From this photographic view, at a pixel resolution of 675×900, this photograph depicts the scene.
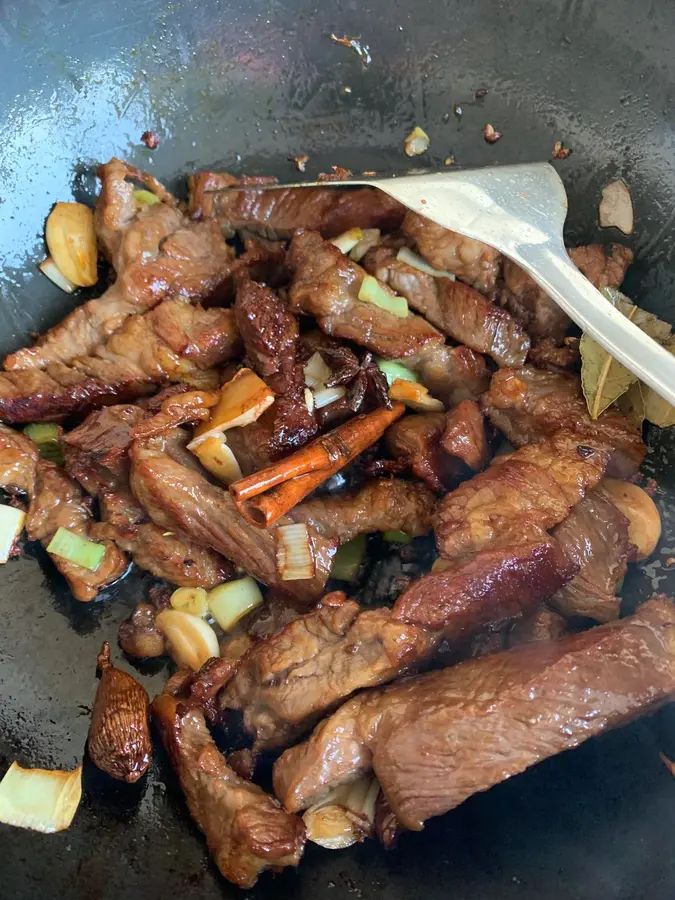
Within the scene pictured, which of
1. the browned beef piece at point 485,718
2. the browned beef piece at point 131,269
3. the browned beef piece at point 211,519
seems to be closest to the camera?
the browned beef piece at point 485,718

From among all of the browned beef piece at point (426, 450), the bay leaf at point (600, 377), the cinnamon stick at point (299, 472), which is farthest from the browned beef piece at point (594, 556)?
the cinnamon stick at point (299, 472)

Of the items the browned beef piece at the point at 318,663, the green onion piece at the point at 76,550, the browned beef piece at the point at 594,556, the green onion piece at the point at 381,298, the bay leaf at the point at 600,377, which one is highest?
the green onion piece at the point at 381,298

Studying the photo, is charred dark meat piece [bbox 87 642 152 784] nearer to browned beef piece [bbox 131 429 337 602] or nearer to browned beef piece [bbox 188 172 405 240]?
browned beef piece [bbox 131 429 337 602]

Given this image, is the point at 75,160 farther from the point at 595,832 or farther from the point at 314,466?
the point at 595,832

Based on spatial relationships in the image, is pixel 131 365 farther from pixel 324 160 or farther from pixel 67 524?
pixel 324 160

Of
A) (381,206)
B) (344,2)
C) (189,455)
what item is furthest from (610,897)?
(344,2)

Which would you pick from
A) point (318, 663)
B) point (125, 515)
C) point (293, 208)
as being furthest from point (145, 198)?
point (318, 663)

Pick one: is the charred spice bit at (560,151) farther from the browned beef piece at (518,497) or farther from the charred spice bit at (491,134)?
the browned beef piece at (518,497)
